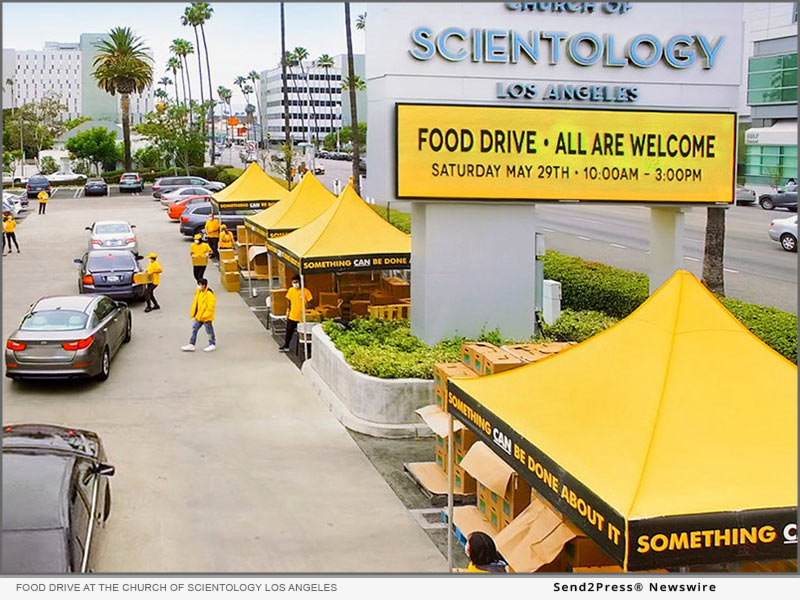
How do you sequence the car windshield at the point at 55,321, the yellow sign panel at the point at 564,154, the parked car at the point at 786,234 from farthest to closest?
the parked car at the point at 786,234 → the car windshield at the point at 55,321 → the yellow sign panel at the point at 564,154

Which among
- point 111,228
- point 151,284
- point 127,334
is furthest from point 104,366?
point 111,228

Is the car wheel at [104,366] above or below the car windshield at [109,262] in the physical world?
below

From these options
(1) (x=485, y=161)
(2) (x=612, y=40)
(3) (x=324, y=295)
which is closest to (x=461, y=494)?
(1) (x=485, y=161)

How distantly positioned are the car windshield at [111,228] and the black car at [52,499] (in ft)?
71.5

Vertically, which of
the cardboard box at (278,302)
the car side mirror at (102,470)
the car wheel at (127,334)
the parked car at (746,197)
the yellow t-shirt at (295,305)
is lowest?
the car wheel at (127,334)

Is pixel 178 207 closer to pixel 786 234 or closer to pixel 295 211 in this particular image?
pixel 295 211

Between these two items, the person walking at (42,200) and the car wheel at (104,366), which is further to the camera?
the person walking at (42,200)

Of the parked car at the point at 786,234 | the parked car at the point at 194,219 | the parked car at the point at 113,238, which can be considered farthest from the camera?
the parked car at the point at 194,219

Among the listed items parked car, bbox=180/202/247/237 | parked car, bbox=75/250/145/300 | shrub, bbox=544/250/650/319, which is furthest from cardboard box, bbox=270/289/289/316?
parked car, bbox=180/202/247/237

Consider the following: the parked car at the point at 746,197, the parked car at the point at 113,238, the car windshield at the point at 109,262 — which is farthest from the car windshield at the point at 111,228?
the parked car at the point at 746,197

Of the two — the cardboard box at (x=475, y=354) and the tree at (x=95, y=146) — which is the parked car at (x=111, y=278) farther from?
the tree at (x=95, y=146)

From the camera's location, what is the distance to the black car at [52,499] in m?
7.64

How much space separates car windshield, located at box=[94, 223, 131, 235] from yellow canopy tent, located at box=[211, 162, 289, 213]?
3.06 m

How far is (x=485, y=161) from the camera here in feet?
49.6
